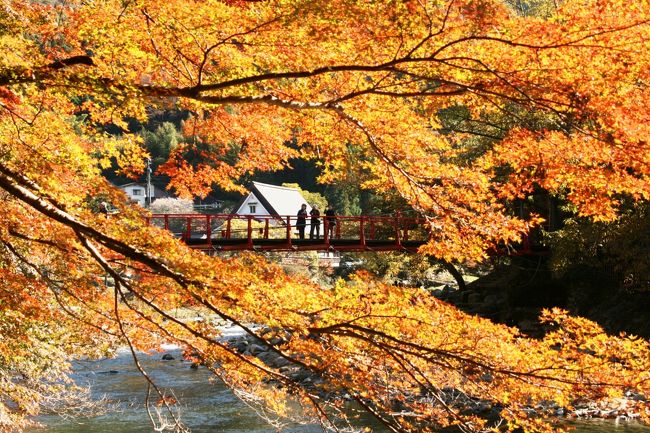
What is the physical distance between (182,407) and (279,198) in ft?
82.9

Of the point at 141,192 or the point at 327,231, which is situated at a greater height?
the point at 141,192

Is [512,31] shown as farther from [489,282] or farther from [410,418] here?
[489,282]

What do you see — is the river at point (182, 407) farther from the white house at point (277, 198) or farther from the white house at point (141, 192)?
the white house at point (141, 192)

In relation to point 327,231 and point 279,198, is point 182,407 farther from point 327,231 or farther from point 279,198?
point 279,198

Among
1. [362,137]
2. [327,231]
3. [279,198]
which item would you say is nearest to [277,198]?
[279,198]

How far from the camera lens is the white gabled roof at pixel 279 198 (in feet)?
121

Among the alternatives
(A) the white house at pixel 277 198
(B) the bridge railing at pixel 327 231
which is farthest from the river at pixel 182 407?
(A) the white house at pixel 277 198

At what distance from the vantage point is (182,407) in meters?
12.5

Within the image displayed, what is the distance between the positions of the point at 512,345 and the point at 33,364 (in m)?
5.86

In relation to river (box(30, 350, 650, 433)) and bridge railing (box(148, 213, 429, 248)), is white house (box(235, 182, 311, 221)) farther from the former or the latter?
river (box(30, 350, 650, 433))

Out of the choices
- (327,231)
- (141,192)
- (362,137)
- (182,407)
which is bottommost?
(182,407)

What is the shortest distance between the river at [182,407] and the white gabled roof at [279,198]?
66.2 ft

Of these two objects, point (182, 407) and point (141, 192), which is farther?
point (141, 192)

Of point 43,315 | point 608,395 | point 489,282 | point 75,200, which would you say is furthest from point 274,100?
point 489,282
